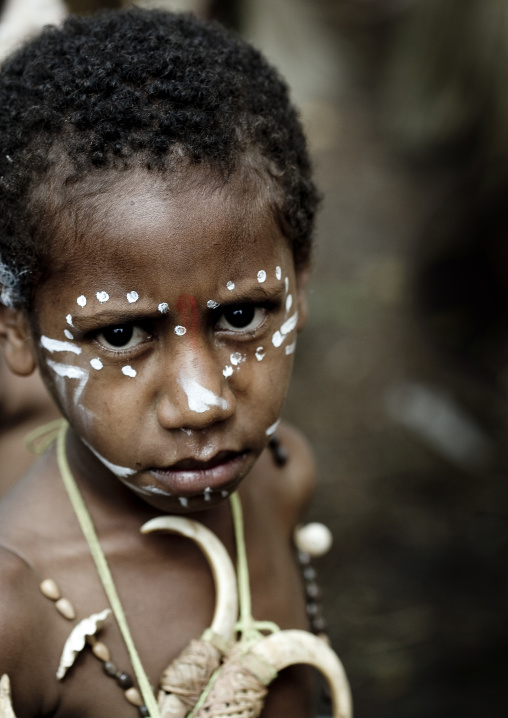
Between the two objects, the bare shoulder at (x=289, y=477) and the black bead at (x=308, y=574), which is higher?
the bare shoulder at (x=289, y=477)

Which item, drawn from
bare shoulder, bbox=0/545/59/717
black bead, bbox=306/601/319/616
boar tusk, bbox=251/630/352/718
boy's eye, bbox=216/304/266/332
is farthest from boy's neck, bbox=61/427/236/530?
black bead, bbox=306/601/319/616

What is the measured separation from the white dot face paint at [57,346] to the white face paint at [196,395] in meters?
0.23

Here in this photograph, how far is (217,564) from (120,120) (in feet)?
3.00

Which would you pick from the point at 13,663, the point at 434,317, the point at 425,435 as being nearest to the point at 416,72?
the point at 434,317

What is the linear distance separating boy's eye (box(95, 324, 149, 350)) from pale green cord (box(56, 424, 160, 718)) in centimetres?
40

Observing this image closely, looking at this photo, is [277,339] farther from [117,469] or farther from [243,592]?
[243,592]

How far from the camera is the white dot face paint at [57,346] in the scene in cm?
146

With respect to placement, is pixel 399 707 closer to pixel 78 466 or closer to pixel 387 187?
pixel 78 466

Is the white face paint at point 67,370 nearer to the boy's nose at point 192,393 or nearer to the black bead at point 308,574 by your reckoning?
the boy's nose at point 192,393

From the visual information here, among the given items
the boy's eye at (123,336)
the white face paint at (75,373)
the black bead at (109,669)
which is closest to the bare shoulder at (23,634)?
the black bead at (109,669)

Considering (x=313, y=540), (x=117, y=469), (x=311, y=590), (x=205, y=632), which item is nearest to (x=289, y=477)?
(x=313, y=540)

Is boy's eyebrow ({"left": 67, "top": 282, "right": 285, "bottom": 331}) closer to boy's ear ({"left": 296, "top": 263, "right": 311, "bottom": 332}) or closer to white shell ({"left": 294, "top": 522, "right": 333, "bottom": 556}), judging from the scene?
boy's ear ({"left": 296, "top": 263, "right": 311, "bottom": 332})

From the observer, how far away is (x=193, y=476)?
1.48 m

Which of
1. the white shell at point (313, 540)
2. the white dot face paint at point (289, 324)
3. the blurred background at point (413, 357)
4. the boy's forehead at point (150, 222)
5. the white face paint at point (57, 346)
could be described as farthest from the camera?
the blurred background at point (413, 357)
